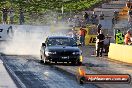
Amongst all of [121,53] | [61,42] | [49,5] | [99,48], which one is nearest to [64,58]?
[61,42]

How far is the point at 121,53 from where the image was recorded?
87.7 feet

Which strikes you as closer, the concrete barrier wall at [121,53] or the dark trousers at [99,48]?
the concrete barrier wall at [121,53]

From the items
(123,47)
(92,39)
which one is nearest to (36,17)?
(92,39)

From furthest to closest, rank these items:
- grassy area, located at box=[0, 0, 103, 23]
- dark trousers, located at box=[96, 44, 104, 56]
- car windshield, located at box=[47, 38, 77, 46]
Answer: grassy area, located at box=[0, 0, 103, 23] → dark trousers, located at box=[96, 44, 104, 56] → car windshield, located at box=[47, 38, 77, 46]

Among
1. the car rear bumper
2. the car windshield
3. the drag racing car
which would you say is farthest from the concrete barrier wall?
the car rear bumper

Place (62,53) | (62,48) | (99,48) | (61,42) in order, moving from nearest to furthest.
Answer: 1. (62,53)
2. (62,48)
3. (61,42)
4. (99,48)

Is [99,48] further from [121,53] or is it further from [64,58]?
[64,58]

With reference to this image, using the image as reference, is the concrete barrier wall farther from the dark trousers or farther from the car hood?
the car hood

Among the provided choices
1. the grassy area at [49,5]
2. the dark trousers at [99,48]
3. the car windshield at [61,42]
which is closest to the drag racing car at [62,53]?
the car windshield at [61,42]

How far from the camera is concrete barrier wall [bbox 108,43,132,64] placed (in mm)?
25267

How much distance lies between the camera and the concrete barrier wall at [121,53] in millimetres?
25267

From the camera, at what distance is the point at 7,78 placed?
1170cm

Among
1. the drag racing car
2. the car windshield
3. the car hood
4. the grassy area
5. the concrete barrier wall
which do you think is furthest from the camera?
the grassy area

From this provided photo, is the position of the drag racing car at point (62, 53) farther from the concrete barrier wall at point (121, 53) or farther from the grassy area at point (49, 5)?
the grassy area at point (49, 5)
